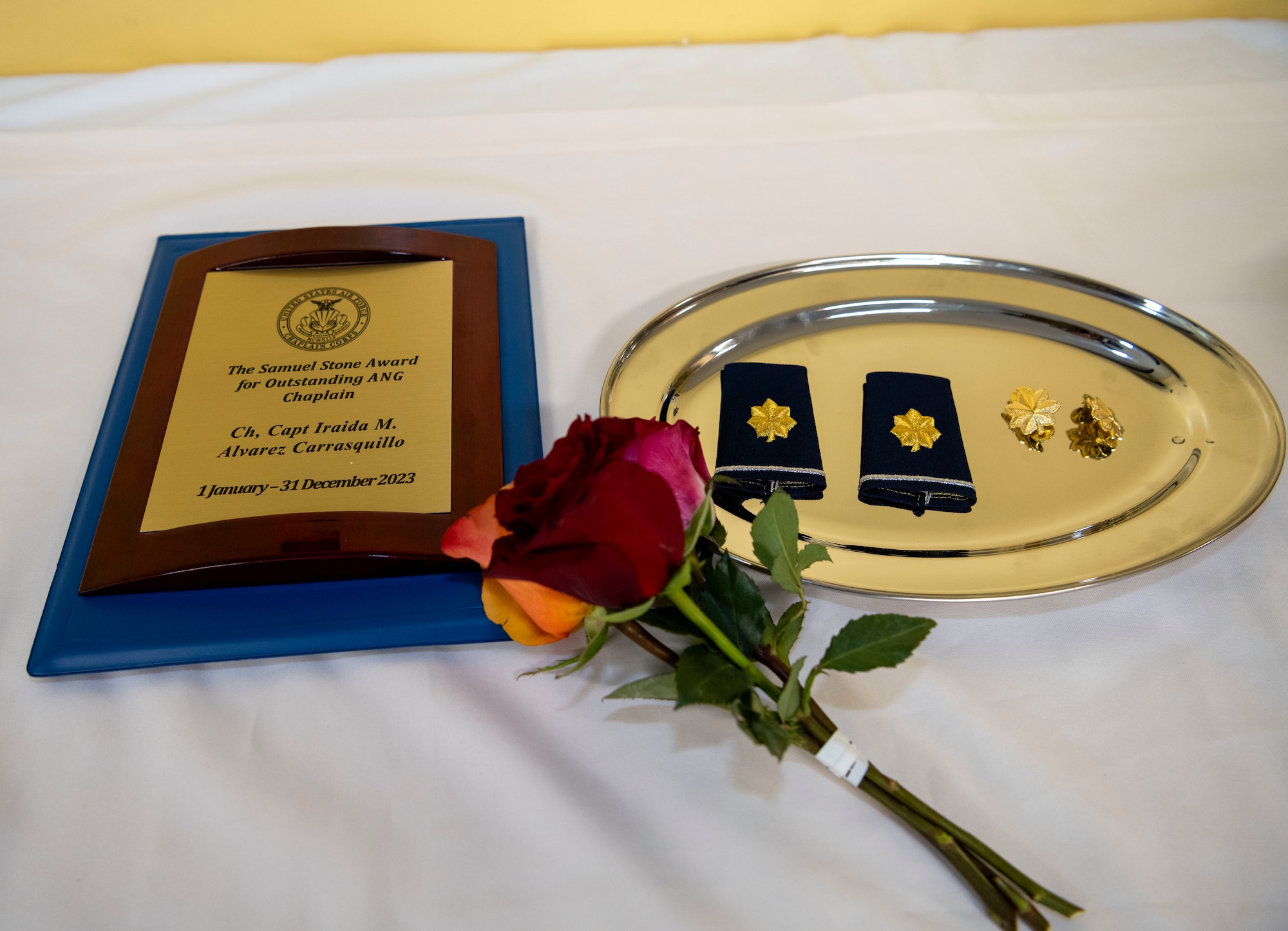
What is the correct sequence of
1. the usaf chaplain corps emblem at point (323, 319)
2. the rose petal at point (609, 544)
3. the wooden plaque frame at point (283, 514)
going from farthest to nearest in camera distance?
the usaf chaplain corps emblem at point (323, 319), the wooden plaque frame at point (283, 514), the rose petal at point (609, 544)

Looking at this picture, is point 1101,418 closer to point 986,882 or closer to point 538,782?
point 986,882

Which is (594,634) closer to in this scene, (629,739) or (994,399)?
(629,739)

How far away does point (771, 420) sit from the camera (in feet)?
1.78

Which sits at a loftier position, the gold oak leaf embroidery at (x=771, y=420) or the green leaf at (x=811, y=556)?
the gold oak leaf embroidery at (x=771, y=420)

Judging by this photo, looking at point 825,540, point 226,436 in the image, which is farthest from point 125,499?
point 825,540

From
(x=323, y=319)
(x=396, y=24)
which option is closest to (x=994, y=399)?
(x=323, y=319)

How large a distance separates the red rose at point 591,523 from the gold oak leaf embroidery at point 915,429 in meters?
0.23

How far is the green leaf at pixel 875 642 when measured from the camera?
358mm

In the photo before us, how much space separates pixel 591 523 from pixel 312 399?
1.07 feet

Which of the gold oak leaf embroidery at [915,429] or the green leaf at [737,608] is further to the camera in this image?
the gold oak leaf embroidery at [915,429]

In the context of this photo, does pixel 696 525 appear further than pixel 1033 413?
No

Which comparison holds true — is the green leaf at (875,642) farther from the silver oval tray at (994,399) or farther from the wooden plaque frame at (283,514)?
the wooden plaque frame at (283,514)

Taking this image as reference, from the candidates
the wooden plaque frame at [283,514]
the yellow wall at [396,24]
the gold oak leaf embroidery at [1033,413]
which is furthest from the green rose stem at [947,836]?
the yellow wall at [396,24]

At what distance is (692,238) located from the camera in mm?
744
